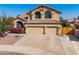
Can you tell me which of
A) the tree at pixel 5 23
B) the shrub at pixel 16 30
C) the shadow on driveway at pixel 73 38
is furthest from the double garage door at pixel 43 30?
the tree at pixel 5 23

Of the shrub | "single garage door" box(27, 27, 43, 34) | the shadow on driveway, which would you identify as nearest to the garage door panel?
"single garage door" box(27, 27, 43, 34)

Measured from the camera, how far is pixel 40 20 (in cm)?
2178

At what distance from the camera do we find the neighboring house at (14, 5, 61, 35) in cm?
2128

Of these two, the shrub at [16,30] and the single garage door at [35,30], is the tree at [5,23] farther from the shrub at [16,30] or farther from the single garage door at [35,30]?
the single garage door at [35,30]

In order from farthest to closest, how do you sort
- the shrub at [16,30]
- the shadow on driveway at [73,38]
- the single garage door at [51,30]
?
the shadow on driveway at [73,38], the single garage door at [51,30], the shrub at [16,30]

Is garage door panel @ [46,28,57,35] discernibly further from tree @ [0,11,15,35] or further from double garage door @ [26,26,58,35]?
tree @ [0,11,15,35]

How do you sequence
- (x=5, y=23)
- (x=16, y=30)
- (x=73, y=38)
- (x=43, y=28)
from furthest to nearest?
(x=73, y=38) < (x=43, y=28) < (x=5, y=23) < (x=16, y=30)

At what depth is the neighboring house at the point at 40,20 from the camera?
838 inches

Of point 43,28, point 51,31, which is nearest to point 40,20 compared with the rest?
point 43,28

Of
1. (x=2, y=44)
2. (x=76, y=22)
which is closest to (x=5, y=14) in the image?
(x=2, y=44)

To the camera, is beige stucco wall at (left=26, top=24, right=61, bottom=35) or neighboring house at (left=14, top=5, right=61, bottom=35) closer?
neighboring house at (left=14, top=5, right=61, bottom=35)

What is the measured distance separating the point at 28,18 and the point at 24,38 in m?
1.76

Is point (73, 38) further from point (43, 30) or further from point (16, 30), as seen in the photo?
point (16, 30)
